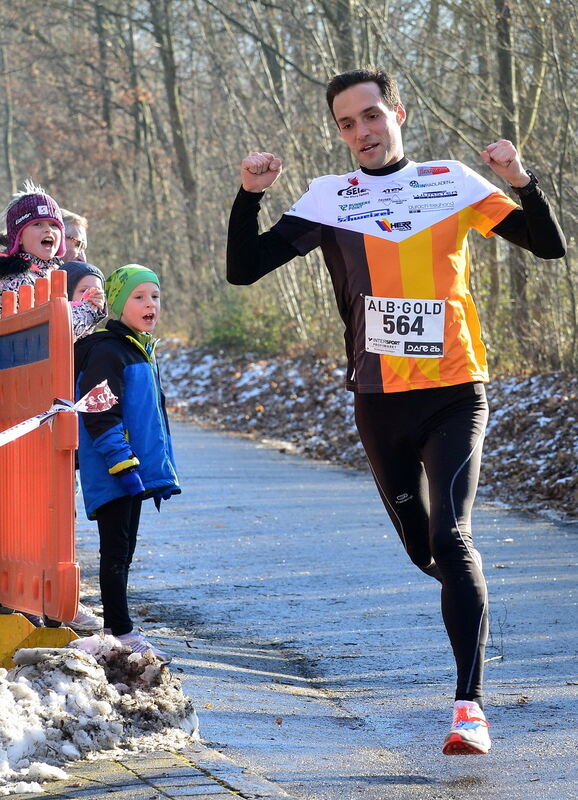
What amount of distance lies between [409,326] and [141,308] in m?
1.63

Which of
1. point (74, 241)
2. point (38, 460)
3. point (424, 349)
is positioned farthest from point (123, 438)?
point (74, 241)

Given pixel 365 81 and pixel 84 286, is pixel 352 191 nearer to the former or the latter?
pixel 365 81

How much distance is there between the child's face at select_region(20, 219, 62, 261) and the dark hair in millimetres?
2312

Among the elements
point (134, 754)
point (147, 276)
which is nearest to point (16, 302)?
point (147, 276)

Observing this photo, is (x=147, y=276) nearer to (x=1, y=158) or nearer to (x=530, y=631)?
(x=530, y=631)

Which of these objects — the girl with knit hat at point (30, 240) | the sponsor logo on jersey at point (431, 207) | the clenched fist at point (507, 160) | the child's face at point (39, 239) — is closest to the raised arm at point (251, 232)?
the sponsor logo on jersey at point (431, 207)

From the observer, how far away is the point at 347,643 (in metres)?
6.25

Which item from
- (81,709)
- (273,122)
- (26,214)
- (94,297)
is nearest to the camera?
(81,709)

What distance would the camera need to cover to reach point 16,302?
525 centimetres

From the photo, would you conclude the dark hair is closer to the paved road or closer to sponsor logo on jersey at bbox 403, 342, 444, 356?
sponsor logo on jersey at bbox 403, 342, 444, 356

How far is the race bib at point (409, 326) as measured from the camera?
463cm

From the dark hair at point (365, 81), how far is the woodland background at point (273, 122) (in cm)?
839

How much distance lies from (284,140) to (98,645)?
55.7 feet

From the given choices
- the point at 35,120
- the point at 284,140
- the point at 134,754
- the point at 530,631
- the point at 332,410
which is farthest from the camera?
the point at 35,120
